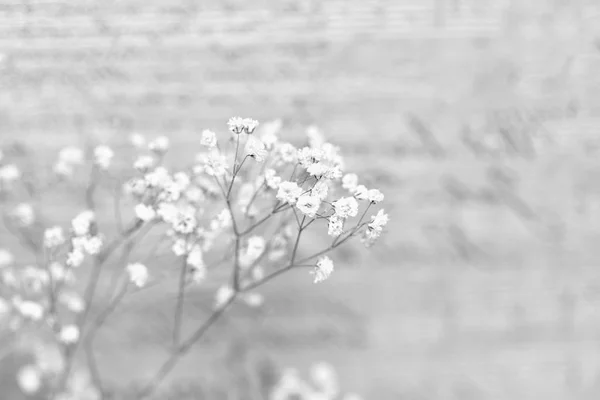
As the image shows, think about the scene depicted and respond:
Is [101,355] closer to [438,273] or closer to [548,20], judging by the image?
[438,273]

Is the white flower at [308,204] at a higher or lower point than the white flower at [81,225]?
higher

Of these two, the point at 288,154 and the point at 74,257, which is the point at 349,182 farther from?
the point at 74,257

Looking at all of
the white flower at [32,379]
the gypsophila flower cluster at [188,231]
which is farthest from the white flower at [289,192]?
the white flower at [32,379]

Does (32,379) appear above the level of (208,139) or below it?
below

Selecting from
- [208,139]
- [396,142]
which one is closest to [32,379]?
[208,139]

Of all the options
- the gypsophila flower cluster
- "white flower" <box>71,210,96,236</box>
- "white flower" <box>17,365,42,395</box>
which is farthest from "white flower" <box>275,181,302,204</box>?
"white flower" <box>17,365,42,395</box>

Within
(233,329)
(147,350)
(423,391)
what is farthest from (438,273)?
(147,350)

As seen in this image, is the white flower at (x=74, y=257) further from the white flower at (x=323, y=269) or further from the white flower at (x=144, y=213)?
the white flower at (x=323, y=269)
